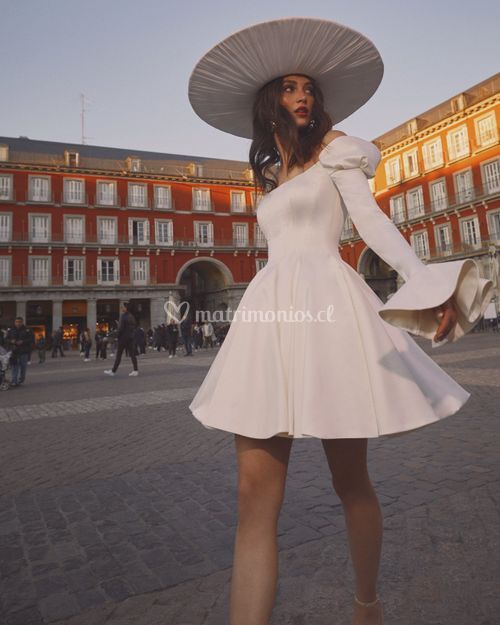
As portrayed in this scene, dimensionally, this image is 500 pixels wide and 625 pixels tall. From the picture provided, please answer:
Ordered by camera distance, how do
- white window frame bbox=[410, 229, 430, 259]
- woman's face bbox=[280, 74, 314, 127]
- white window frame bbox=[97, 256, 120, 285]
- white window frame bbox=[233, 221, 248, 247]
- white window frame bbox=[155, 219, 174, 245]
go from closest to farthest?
1. woman's face bbox=[280, 74, 314, 127]
2. white window frame bbox=[410, 229, 430, 259]
3. white window frame bbox=[97, 256, 120, 285]
4. white window frame bbox=[155, 219, 174, 245]
5. white window frame bbox=[233, 221, 248, 247]

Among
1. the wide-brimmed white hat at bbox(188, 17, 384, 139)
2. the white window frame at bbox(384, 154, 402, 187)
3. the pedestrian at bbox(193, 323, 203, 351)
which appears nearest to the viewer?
the wide-brimmed white hat at bbox(188, 17, 384, 139)

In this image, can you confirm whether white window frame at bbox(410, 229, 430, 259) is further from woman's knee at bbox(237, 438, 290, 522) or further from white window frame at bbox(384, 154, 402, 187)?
woman's knee at bbox(237, 438, 290, 522)

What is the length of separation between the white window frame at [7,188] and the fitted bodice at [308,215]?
35869 millimetres

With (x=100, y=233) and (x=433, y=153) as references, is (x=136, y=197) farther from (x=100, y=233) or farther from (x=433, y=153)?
(x=433, y=153)

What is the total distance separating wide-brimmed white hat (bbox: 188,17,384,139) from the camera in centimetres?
143

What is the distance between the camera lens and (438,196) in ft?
103

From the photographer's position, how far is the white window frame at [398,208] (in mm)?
33938

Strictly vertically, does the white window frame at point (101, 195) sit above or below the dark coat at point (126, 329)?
above

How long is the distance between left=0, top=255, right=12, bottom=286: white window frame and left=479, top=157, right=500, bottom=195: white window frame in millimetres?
33460

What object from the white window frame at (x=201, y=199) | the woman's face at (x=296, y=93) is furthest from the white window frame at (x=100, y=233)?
the woman's face at (x=296, y=93)

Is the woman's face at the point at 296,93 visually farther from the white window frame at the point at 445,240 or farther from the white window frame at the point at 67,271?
the white window frame at the point at 67,271

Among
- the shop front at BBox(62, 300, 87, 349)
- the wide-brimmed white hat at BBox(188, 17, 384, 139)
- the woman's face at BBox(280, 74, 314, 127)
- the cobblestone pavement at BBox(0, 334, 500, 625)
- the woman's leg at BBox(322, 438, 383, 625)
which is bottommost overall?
the cobblestone pavement at BBox(0, 334, 500, 625)

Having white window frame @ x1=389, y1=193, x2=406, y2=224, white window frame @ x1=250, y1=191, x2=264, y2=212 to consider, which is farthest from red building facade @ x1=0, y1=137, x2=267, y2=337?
white window frame @ x1=250, y1=191, x2=264, y2=212

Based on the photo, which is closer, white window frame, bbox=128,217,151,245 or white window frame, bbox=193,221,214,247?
white window frame, bbox=128,217,151,245
